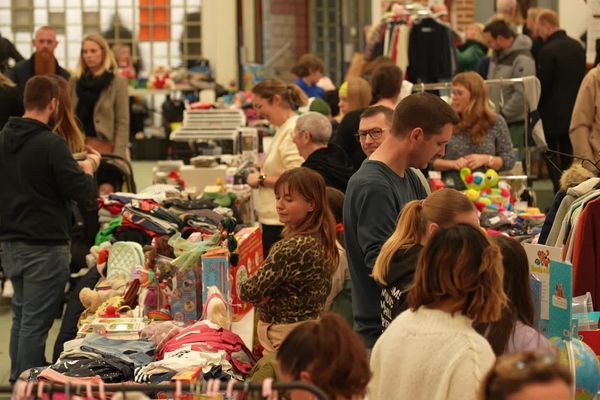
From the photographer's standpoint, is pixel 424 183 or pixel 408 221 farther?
pixel 424 183

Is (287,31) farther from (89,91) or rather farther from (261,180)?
(261,180)

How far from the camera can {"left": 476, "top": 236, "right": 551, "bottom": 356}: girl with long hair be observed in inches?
132

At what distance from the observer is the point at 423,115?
13.7ft

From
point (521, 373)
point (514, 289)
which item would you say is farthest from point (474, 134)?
point (521, 373)

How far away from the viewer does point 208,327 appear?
15.3 ft

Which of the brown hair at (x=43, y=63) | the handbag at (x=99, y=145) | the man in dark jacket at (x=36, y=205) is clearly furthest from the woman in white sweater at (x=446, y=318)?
the brown hair at (x=43, y=63)

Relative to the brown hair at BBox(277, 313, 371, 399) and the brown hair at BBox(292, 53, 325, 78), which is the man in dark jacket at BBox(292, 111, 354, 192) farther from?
the brown hair at BBox(292, 53, 325, 78)

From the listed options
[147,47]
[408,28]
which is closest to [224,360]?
[408,28]

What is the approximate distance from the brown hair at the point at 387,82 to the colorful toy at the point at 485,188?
666 millimetres

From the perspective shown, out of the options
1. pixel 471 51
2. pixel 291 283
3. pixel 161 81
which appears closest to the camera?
pixel 291 283

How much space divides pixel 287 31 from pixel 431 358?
17.9 m

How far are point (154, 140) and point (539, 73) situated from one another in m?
8.36

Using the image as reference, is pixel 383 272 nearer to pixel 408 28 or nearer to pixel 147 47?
pixel 408 28

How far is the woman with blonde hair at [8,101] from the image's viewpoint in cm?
823
